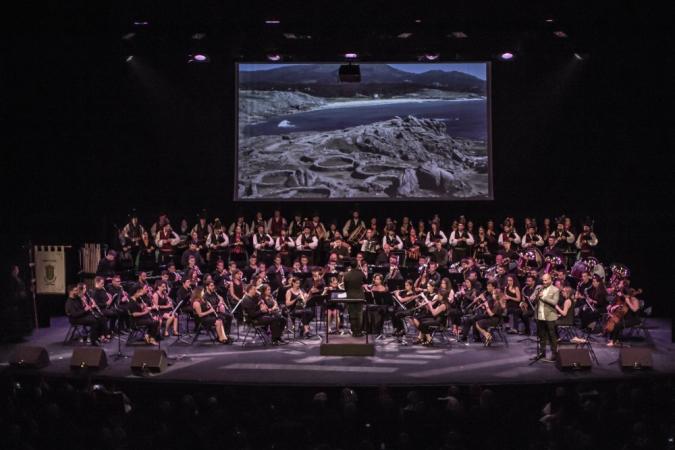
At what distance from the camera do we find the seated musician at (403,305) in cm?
1688

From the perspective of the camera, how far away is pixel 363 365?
14.5 m

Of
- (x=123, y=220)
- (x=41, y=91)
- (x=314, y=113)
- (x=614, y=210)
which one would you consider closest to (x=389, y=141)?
(x=314, y=113)

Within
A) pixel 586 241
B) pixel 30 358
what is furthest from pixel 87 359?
pixel 586 241

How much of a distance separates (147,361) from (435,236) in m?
10.6

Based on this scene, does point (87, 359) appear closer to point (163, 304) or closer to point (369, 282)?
point (163, 304)

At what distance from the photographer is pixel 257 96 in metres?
23.4

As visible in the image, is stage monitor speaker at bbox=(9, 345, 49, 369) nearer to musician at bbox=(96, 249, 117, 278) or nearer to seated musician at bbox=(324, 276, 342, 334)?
musician at bbox=(96, 249, 117, 278)

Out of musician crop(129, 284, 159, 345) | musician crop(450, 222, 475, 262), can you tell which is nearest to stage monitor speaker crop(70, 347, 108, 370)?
musician crop(129, 284, 159, 345)

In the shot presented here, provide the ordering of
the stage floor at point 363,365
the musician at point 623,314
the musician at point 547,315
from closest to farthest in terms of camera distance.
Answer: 1. the stage floor at point 363,365
2. the musician at point 547,315
3. the musician at point 623,314

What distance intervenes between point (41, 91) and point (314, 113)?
794cm

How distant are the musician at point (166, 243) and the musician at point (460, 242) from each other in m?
7.70

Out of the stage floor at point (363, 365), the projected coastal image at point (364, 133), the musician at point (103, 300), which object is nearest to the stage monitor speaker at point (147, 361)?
the stage floor at point (363, 365)

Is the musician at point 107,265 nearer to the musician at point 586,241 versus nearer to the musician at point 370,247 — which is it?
the musician at point 370,247

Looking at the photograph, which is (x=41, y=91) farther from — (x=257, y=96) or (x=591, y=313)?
(x=591, y=313)
